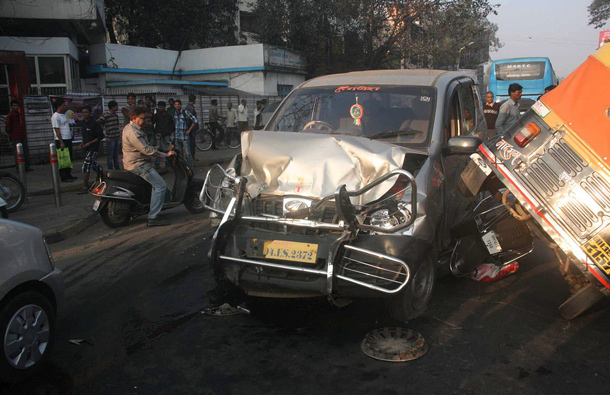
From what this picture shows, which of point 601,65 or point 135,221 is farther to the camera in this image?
point 135,221

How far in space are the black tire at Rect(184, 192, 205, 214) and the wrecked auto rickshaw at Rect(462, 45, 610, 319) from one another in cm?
531

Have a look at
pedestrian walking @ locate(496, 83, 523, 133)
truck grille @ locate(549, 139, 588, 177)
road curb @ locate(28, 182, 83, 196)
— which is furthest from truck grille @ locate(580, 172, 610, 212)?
road curb @ locate(28, 182, 83, 196)

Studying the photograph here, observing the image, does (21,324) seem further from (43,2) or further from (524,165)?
(43,2)

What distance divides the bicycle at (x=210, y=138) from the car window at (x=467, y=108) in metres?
13.4

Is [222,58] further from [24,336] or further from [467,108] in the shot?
[24,336]

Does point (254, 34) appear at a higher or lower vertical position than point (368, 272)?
higher

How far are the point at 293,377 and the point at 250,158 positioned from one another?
6.81 feet

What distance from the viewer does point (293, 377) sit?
3.43 meters

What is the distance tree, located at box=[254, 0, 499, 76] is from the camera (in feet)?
95.3

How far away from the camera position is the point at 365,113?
17.0ft

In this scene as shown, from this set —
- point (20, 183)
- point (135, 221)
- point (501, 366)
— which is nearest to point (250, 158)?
point (501, 366)

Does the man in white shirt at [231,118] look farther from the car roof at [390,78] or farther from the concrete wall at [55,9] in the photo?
the car roof at [390,78]

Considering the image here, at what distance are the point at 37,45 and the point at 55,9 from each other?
63.1 inches

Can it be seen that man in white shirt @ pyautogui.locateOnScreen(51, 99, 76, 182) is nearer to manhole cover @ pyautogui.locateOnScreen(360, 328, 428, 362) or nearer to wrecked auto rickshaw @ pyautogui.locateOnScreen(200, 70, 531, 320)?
wrecked auto rickshaw @ pyautogui.locateOnScreen(200, 70, 531, 320)
